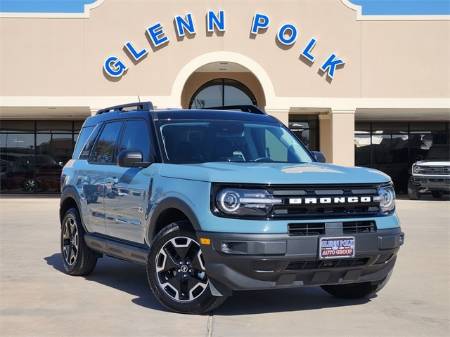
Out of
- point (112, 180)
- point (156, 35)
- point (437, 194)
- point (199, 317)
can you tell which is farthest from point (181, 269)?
point (437, 194)

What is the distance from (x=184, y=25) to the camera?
80.3 ft

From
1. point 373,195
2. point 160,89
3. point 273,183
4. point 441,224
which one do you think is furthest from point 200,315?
point 160,89

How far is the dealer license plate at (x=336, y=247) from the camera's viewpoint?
579 centimetres

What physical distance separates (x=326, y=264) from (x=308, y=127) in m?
23.4

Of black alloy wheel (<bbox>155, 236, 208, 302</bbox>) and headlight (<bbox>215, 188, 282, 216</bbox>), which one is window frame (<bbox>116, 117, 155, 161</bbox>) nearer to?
black alloy wheel (<bbox>155, 236, 208, 302</bbox>)

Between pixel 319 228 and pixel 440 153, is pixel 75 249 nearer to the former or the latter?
pixel 319 228

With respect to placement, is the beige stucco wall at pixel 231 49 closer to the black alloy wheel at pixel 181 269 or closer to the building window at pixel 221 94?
the building window at pixel 221 94

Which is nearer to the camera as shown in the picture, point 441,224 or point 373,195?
point 373,195

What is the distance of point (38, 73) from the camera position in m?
24.7

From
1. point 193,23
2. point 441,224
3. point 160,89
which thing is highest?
point 193,23

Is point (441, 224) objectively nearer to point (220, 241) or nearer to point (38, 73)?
→ point (220, 241)

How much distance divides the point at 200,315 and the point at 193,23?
64.0ft

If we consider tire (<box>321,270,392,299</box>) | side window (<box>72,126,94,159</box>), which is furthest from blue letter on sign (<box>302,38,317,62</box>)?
tire (<box>321,270,392,299</box>)

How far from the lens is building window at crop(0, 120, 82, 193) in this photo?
30.8 metres
